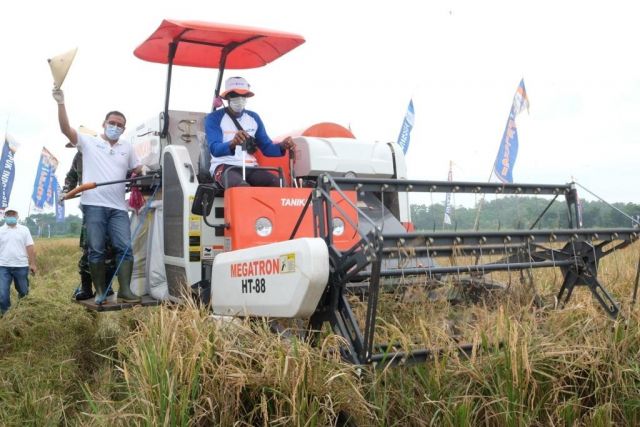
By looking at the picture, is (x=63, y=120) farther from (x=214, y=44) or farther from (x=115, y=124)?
(x=214, y=44)

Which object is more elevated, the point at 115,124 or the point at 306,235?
the point at 115,124

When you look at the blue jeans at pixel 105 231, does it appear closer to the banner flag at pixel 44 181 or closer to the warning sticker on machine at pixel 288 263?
the warning sticker on machine at pixel 288 263

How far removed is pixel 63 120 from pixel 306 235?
250 centimetres

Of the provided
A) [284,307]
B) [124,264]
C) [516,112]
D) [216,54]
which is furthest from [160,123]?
[516,112]

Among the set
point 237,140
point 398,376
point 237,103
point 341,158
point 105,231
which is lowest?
point 398,376

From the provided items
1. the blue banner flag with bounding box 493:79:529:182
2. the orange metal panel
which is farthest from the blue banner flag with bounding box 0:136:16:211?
the orange metal panel

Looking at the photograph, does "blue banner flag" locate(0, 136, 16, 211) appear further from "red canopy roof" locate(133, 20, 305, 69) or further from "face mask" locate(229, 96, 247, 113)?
"face mask" locate(229, 96, 247, 113)

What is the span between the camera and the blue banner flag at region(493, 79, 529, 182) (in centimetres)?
1243

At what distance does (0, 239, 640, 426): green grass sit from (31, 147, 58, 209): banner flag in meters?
24.0

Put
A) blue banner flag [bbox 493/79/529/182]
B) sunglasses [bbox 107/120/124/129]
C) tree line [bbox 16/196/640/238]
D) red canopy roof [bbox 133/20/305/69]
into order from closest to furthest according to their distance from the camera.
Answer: tree line [bbox 16/196/640/238] < red canopy roof [bbox 133/20/305/69] < sunglasses [bbox 107/120/124/129] < blue banner flag [bbox 493/79/529/182]

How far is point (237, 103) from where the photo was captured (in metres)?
5.72

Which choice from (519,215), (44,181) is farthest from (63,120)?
(44,181)

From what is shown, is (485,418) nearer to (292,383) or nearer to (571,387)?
(571,387)

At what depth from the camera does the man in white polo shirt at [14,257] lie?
9.22 m
